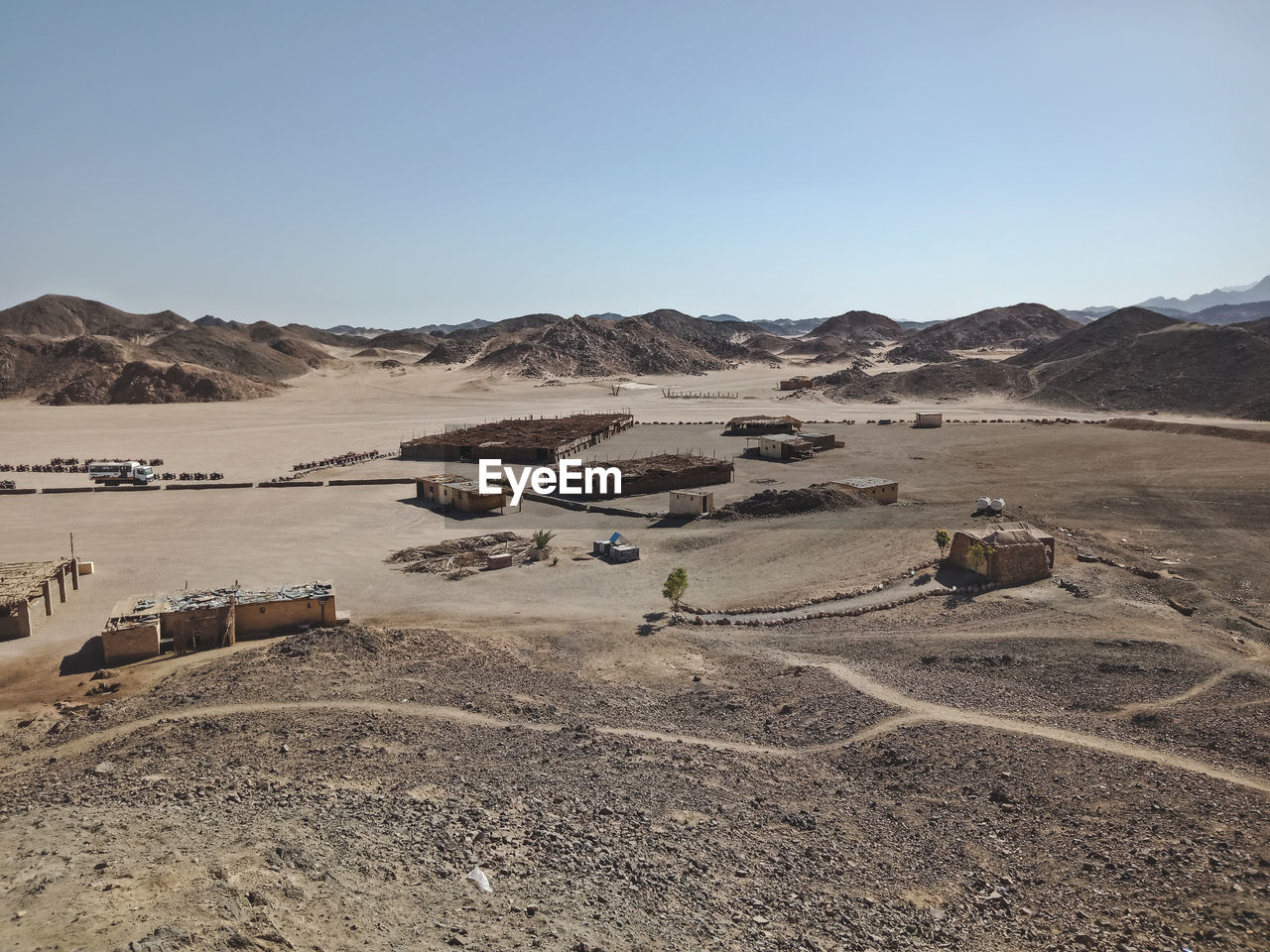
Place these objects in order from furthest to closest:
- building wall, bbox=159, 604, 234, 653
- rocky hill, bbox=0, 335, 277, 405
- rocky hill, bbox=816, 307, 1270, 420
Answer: rocky hill, bbox=0, 335, 277, 405 < rocky hill, bbox=816, 307, 1270, 420 < building wall, bbox=159, 604, 234, 653

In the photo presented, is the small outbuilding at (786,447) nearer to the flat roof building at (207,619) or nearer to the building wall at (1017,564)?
the building wall at (1017,564)

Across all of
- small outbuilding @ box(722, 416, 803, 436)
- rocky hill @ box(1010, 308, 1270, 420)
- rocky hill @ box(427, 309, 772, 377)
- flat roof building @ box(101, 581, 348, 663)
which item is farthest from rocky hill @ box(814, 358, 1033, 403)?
flat roof building @ box(101, 581, 348, 663)

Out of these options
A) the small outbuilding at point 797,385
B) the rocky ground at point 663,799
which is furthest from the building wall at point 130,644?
the small outbuilding at point 797,385

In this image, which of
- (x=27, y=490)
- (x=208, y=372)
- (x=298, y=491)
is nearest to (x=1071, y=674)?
(x=298, y=491)

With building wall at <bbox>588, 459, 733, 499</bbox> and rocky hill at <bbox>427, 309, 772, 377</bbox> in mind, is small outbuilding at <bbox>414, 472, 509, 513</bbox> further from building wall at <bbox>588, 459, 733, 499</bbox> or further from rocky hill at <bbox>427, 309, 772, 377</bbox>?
rocky hill at <bbox>427, 309, 772, 377</bbox>

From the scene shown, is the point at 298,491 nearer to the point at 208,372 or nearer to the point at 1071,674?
the point at 1071,674

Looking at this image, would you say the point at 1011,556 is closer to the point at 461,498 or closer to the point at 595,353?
the point at 461,498

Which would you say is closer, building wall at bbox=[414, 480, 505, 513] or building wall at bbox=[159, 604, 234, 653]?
building wall at bbox=[159, 604, 234, 653]

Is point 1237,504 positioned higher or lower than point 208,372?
lower
